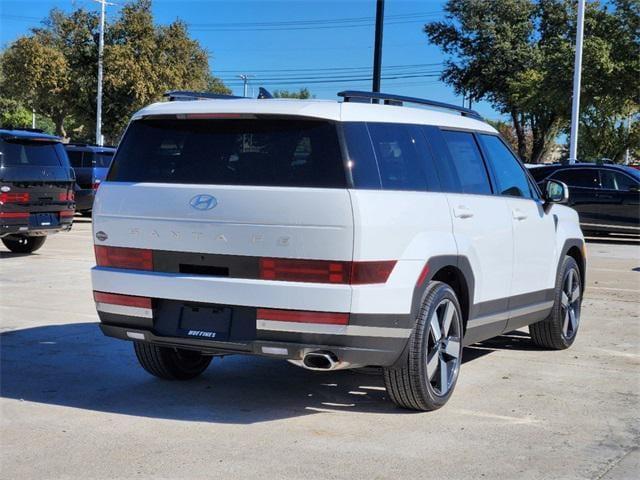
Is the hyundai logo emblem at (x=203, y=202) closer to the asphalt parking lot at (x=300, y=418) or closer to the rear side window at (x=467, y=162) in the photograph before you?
the asphalt parking lot at (x=300, y=418)

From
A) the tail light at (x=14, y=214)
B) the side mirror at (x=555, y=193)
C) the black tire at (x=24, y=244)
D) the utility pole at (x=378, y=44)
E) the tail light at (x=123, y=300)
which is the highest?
the utility pole at (x=378, y=44)

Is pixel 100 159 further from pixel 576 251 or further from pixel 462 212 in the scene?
pixel 462 212

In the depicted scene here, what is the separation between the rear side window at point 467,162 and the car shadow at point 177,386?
1546 mm

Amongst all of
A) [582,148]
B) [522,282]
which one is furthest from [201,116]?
[582,148]

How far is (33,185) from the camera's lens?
13.5m

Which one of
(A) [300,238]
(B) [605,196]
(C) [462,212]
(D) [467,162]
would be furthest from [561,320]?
(B) [605,196]

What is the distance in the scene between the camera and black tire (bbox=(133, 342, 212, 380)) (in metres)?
6.21

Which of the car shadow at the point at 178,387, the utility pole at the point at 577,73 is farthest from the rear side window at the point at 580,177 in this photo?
the car shadow at the point at 178,387

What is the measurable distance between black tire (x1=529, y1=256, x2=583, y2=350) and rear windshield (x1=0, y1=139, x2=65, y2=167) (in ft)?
28.8

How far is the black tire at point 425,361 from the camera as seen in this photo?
5.29 meters

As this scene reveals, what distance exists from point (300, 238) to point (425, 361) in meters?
1.16

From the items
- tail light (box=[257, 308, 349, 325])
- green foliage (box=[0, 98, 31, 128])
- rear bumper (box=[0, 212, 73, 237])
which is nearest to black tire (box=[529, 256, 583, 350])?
tail light (box=[257, 308, 349, 325])

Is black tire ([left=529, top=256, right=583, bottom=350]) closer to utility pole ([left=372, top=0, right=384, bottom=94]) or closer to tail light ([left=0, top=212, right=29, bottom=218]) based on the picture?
utility pole ([left=372, top=0, right=384, bottom=94])

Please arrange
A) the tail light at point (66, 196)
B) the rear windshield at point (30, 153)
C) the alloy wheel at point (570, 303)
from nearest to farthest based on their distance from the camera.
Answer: the alloy wheel at point (570, 303)
the rear windshield at point (30, 153)
the tail light at point (66, 196)
